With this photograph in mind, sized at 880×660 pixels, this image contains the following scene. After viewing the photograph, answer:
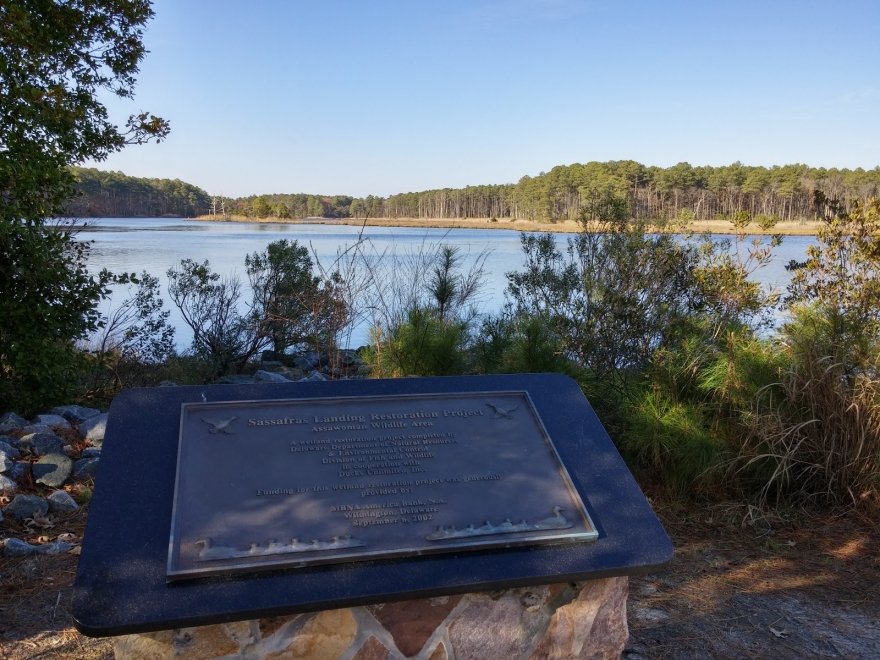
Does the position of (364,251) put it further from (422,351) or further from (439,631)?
(439,631)

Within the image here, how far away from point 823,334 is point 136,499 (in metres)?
4.88

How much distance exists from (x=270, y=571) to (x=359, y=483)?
0.53 m

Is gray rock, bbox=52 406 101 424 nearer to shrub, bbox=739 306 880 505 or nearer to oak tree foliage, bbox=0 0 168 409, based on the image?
oak tree foliage, bbox=0 0 168 409

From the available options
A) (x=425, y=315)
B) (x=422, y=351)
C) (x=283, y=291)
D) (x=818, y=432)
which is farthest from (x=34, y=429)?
(x=818, y=432)

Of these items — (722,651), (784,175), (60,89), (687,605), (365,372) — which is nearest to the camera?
(722,651)

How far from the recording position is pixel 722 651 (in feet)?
11.1

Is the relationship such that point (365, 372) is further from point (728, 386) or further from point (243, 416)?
point (243, 416)

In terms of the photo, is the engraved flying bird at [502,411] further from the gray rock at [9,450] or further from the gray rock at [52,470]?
the gray rock at [9,450]

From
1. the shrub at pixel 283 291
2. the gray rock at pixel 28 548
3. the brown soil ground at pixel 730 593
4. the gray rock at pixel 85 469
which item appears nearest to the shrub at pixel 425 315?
the shrub at pixel 283 291

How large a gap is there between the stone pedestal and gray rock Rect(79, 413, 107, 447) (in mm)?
3262

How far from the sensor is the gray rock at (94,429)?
5398 mm

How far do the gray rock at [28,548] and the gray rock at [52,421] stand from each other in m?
1.70

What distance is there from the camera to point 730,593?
3.98 metres

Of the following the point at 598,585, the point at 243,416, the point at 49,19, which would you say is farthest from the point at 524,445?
the point at 49,19
